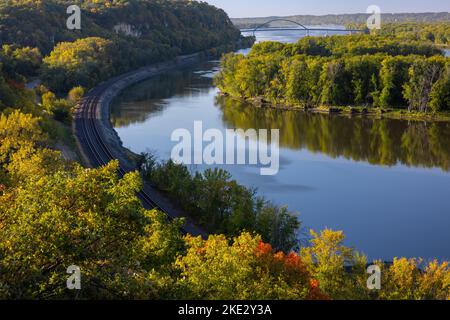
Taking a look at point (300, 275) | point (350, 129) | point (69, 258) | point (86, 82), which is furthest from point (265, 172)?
point (86, 82)

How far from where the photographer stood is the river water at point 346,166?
1584 centimetres

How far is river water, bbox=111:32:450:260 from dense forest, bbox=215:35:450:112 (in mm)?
2083

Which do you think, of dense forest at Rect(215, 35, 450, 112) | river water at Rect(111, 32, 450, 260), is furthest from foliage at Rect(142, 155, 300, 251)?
dense forest at Rect(215, 35, 450, 112)

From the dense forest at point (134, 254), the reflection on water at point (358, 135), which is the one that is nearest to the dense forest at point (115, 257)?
the dense forest at point (134, 254)

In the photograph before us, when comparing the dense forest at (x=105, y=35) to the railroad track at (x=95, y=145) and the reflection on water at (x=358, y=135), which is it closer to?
the railroad track at (x=95, y=145)

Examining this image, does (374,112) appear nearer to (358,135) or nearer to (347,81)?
(347,81)

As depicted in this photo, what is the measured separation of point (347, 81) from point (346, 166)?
1472cm

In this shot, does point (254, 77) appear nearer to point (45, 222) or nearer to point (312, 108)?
point (312, 108)

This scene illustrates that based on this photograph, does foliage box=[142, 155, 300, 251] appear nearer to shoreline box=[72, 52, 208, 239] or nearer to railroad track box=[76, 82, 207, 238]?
shoreline box=[72, 52, 208, 239]

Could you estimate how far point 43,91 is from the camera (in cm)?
3266

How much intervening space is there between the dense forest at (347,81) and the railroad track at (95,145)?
36.9 feet

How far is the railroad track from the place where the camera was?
16.0 metres

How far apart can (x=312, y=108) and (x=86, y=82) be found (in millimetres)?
16678
